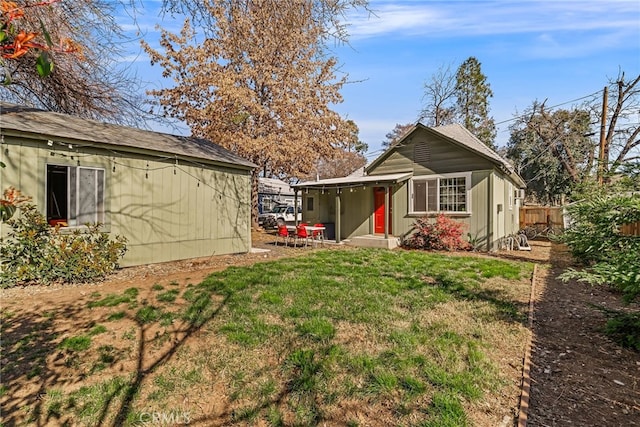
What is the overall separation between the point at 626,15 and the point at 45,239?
39.9 feet

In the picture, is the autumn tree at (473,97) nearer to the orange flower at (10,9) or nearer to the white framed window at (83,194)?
the white framed window at (83,194)

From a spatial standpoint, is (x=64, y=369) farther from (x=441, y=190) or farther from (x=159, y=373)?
(x=441, y=190)

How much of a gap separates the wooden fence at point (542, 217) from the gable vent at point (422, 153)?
934cm

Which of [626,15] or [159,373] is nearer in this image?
[159,373]

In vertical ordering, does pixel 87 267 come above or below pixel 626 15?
below

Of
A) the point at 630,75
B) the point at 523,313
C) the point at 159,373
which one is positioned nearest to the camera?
the point at 159,373

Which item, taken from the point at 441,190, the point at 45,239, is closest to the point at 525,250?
the point at 441,190

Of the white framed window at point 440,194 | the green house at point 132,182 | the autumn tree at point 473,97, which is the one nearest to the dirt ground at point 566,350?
the green house at point 132,182

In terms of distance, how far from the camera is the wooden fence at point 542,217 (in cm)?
1753

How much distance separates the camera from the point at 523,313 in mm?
5035

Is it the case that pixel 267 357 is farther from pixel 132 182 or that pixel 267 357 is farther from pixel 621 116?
pixel 621 116

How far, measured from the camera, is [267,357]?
3.60m

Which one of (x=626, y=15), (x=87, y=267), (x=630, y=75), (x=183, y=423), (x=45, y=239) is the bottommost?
(x=183, y=423)

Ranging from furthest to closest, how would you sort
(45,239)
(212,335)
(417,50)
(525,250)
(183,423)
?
(525,250)
(417,50)
(45,239)
(212,335)
(183,423)
